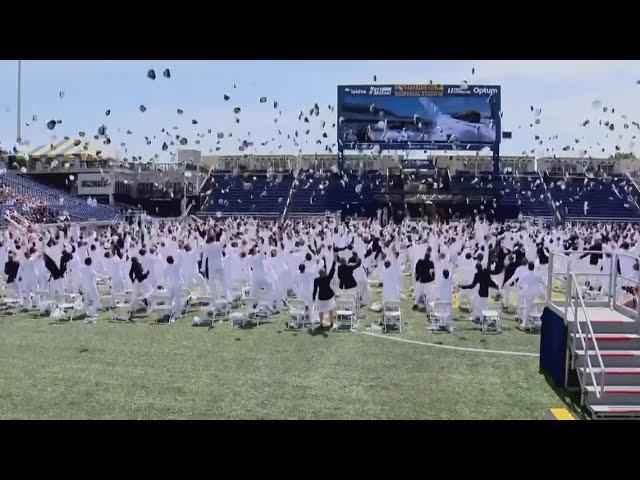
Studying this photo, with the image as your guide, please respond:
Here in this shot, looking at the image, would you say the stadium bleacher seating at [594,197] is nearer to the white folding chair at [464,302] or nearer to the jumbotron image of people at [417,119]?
the jumbotron image of people at [417,119]

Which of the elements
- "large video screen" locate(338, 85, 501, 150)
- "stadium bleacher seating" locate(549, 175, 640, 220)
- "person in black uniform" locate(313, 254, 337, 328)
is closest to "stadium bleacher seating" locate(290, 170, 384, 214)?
"large video screen" locate(338, 85, 501, 150)

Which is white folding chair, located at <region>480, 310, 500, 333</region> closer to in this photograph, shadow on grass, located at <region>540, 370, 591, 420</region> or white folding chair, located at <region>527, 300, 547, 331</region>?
white folding chair, located at <region>527, 300, 547, 331</region>

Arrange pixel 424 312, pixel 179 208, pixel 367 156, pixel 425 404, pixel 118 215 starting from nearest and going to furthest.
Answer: pixel 425 404, pixel 424 312, pixel 118 215, pixel 179 208, pixel 367 156

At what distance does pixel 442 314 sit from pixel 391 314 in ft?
2.96

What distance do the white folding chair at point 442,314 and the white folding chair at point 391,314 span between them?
629 millimetres

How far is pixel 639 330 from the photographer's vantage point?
7484 millimetres

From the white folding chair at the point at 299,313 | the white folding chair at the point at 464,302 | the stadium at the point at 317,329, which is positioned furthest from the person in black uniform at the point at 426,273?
the white folding chair at the point at 299,313

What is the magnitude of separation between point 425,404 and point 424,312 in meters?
5.89

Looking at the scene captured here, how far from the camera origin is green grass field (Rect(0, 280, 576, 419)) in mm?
7758

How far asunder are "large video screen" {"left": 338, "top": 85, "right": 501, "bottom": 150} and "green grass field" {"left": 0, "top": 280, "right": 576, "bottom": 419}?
29.3 m

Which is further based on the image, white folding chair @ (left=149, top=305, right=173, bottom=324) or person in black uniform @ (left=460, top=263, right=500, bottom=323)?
white folding chair @ (left=149, top=305, right=173, bottom=324)
